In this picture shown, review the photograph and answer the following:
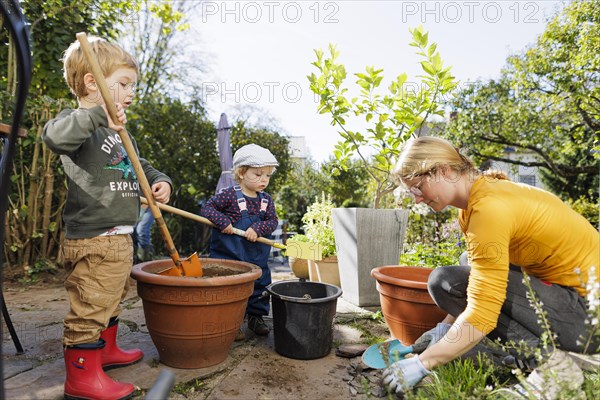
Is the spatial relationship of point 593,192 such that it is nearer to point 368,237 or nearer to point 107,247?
point 368,237

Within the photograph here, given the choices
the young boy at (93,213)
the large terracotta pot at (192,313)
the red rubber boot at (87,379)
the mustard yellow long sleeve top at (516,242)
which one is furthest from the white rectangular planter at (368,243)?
the red rubber boot at (87,379)

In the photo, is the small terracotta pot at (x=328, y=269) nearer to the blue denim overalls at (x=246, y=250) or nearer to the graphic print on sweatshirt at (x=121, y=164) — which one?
the blue denim overalls at (x=246, y=250)

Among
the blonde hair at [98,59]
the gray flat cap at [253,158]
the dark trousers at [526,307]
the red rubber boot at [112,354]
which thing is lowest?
the red rubber boot at [112,354]

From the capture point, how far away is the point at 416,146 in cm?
175

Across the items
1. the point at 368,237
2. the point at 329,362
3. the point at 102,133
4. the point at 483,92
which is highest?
the point at 483,92

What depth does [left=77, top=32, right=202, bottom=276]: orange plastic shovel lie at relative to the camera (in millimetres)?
1421

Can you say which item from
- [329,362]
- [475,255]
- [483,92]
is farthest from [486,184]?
[483,92]

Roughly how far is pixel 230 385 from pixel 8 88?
12.7 feet

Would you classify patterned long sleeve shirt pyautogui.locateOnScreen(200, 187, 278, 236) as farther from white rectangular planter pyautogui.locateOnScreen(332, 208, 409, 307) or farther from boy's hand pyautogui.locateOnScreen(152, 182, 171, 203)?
white rectangular planter pyautogui.locateOnScreen(332, 208, 409, 307)

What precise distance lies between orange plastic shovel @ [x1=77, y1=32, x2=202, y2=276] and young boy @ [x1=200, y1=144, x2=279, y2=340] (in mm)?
463

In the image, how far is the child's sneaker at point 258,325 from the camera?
250cm

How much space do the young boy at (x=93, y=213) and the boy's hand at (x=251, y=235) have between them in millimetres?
810

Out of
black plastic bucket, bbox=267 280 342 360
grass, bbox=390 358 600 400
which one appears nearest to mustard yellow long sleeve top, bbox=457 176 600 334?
grass, bbox=390 358 600 400

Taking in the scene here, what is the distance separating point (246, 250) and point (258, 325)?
47 cm
